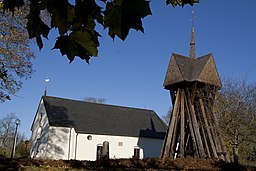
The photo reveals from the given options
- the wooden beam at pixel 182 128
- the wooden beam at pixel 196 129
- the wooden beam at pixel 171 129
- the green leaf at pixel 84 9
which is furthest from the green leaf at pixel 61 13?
the wooden beam at pixel 171 129

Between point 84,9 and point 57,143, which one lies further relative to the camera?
point 57,143

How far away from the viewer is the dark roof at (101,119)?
30.8 m

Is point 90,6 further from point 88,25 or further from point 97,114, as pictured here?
point 97,114

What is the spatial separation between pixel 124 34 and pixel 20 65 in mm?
14130

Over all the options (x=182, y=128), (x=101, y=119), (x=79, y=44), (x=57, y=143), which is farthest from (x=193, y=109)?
(x=79, y=44)

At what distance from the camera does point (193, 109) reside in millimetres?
21406

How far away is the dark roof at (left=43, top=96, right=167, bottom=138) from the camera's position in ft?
101

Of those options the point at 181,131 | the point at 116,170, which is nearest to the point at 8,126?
the point at 181,131

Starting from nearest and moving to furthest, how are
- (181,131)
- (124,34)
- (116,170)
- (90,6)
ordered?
(124,34)
(90,6)
(116,170)
(181,131)

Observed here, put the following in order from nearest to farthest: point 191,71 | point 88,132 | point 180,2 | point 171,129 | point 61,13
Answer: point 61,13 < point 180,2 < point 171,129 < point 191,71 < point 88,132

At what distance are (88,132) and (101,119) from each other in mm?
3606

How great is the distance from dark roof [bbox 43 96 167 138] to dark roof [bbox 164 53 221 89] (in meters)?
11.4

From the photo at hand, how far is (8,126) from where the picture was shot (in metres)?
64.2

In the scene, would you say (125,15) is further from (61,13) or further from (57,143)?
(57,143)
